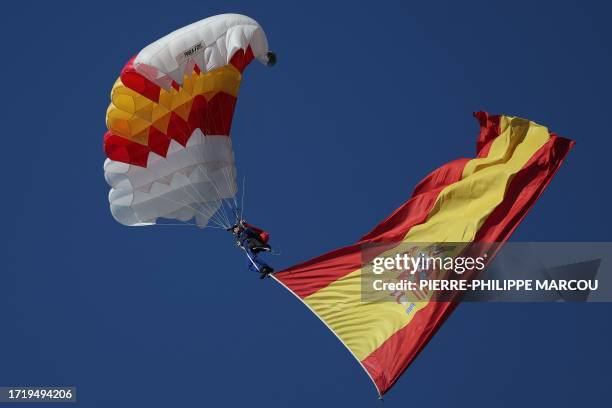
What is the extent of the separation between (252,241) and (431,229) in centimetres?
293

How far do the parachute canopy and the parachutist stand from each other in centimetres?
60

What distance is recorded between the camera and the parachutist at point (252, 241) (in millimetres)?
19781

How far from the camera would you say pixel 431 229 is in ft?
67.8

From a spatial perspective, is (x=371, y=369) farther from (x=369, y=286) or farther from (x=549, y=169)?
(x=549, y=169)

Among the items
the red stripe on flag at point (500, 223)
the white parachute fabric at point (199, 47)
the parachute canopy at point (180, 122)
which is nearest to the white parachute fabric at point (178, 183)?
the parachute canopy at point (180, 122)

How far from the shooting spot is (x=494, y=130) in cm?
2152

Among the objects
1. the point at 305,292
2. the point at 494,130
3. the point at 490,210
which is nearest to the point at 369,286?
the point at 305,292

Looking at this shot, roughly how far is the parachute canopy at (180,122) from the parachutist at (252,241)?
596 mm

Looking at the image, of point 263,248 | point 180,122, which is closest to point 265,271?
point 263,248

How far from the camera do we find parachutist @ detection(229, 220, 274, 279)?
779 inches

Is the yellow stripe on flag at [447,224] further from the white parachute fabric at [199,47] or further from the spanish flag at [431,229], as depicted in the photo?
the white parachute fabric at [199,47]

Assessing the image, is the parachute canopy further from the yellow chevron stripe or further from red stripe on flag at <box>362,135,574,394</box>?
red stripe on flag at <box>362,135,574,394</box>

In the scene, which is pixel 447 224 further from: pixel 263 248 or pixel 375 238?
pixel 263 248

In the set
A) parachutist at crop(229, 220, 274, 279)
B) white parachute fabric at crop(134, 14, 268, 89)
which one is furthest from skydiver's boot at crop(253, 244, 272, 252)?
white parachute fabric at crop(134, 14, 268, 89)
